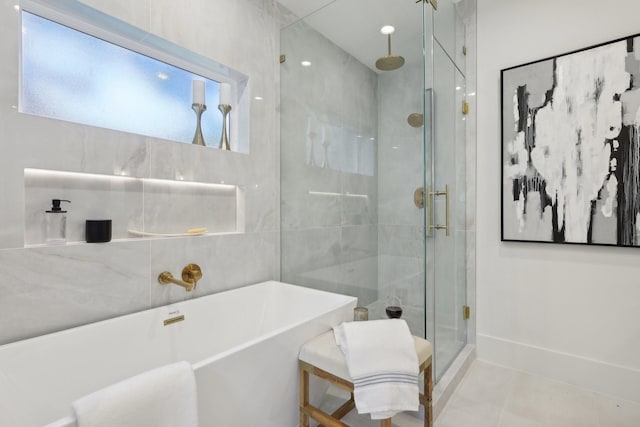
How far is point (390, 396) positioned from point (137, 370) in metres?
1.16

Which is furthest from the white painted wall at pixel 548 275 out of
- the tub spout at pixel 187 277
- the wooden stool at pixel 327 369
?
the tub spout at pixel 187 277

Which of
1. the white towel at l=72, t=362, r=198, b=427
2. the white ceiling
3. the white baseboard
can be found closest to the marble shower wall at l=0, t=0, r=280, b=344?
the white ceiling

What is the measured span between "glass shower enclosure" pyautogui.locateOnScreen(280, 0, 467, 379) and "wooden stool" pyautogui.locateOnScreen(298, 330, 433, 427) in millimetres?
337

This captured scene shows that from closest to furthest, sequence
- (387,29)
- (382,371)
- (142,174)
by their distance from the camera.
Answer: (382,371), (142,174), (387,29)

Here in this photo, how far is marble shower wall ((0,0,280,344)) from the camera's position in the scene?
4.11ft

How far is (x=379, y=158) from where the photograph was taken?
224 centimetres

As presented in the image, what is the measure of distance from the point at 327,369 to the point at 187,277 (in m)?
0.93

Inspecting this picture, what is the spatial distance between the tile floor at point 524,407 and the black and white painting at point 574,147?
97 centimetres

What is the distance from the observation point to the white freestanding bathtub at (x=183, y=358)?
1.14 metres

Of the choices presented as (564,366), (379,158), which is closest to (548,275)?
(564,366)

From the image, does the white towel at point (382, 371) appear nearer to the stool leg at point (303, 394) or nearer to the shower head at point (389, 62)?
the stool leg at point (303, 394)

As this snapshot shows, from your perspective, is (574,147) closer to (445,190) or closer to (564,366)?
(445,190)

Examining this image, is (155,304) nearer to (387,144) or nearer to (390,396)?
(390,396)

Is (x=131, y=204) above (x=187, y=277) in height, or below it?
above
